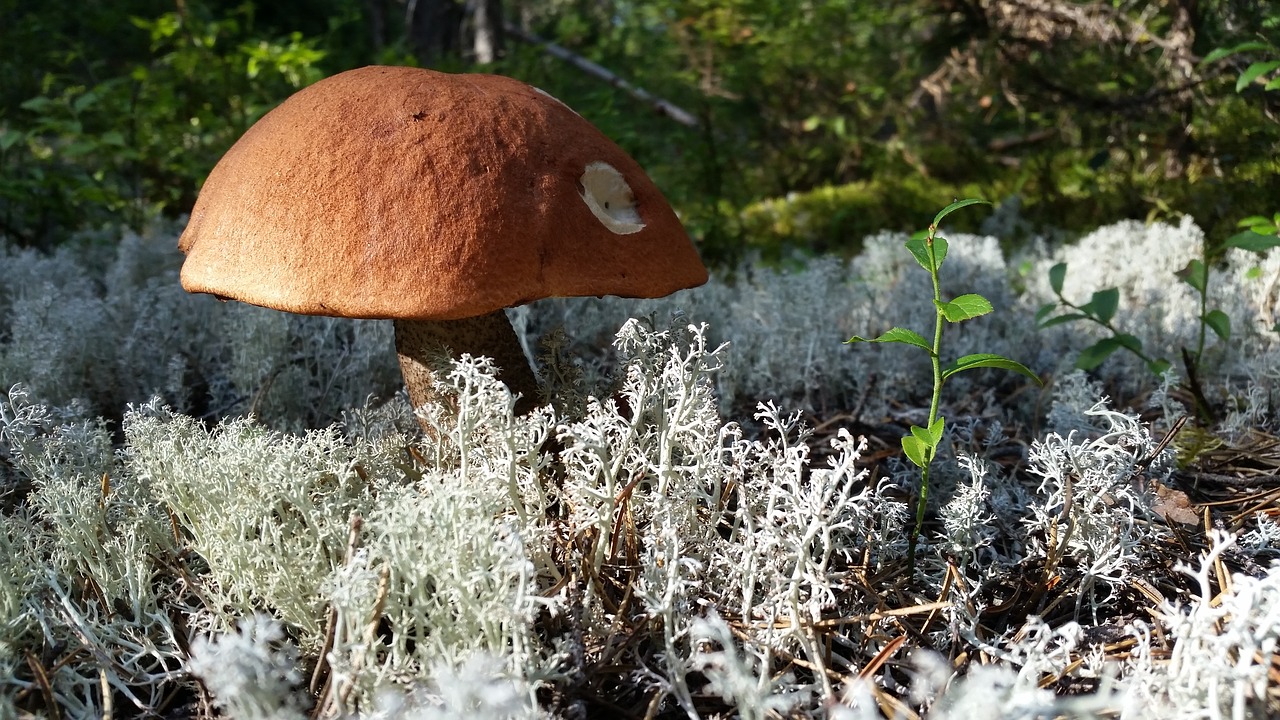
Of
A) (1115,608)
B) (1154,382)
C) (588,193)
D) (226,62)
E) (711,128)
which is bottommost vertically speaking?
(1115,608)

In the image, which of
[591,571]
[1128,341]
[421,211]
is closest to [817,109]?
[1128,341]

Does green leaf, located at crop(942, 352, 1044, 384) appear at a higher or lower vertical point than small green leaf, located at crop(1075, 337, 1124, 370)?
higher

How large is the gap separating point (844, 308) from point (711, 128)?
8.41 ft

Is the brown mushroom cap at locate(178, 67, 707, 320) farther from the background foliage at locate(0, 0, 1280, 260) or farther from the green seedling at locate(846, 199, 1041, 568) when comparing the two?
the background foliage at locate(0, 0, 1280, 260)

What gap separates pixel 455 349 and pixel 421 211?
50 cm

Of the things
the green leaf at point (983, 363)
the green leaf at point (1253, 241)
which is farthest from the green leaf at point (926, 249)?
the green leaf at point (1253, 241)

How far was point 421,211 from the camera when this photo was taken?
1.40 metres

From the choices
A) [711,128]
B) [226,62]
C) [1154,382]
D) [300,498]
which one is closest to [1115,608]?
[1154,382]

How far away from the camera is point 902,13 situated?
15.9 feet

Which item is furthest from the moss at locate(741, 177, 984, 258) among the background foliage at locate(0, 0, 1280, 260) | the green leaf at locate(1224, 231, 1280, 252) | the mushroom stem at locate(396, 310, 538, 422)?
the mushroom stem at locate(396, 310, 538, 422)

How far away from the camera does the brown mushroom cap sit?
137 centimetres

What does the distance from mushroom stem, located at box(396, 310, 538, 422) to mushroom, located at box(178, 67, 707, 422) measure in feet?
1.18

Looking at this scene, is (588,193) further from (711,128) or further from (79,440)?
(711,128)

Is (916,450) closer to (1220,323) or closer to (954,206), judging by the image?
(954,206)
